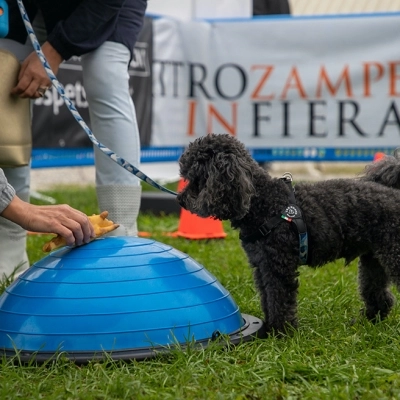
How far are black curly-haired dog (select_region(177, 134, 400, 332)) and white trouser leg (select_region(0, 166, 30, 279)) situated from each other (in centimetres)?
126

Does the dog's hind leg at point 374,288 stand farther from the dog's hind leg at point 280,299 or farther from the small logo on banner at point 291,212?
the small logo on banner at point 291,212

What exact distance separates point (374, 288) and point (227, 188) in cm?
95

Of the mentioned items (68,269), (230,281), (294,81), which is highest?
(294,81)

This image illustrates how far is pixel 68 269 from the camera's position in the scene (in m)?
2.92

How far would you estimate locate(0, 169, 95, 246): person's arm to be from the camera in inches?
111

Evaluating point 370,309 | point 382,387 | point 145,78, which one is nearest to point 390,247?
point 370,309

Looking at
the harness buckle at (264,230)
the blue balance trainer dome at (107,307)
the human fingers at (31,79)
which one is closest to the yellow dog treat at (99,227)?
the blue balance trainer dome at (107,307)

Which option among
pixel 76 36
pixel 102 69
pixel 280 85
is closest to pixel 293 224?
pixel 102 69

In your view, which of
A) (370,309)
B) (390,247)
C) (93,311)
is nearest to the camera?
(93,311)

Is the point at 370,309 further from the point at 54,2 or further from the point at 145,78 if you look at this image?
the point at 145,78

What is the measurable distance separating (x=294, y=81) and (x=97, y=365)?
20.1 ft

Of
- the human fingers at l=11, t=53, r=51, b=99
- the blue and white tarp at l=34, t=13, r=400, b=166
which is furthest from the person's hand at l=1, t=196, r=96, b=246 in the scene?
the blue and white tarp at l=34, t=13, r=400, b=166

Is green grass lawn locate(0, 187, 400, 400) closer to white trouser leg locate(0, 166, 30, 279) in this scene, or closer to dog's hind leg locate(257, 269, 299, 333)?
dog's hind leg locate(257, 269, 299, 333)

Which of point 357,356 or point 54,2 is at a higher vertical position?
point 54,2
